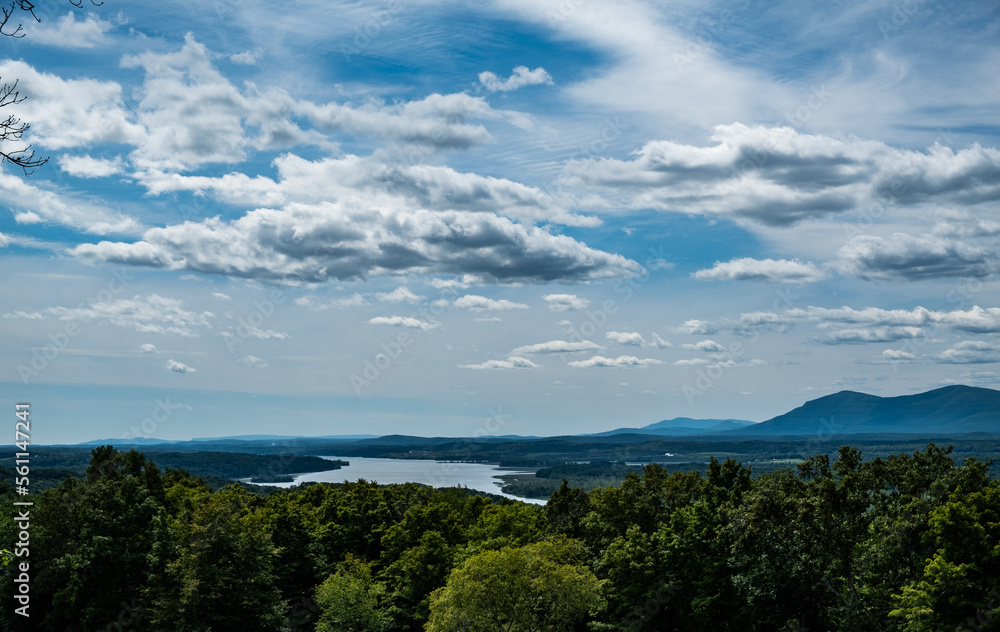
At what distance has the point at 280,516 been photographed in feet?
234

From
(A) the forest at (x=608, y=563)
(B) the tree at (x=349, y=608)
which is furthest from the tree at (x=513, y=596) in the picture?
(B) the tree at (x=349, y=608)

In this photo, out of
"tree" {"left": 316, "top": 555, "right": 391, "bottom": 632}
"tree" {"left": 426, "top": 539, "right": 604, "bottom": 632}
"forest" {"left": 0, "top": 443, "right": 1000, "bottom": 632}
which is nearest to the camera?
"forest" {"left": 0, "top": 443, "right": 1000, "bottom": 632}

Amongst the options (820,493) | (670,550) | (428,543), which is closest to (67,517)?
(428,543)

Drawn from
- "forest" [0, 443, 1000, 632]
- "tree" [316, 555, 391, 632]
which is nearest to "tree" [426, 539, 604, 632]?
"forest" [0, 443, 1000, 632]

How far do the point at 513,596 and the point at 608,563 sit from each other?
28.0ft

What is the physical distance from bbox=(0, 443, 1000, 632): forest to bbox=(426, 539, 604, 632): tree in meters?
0.11

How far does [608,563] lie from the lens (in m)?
56.0

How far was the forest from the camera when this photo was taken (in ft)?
145

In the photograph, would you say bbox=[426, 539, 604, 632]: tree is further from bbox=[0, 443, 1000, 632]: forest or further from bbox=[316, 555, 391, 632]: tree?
bbox=[316, 555, 391, 632]: tree

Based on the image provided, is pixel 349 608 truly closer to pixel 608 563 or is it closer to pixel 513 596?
pixel 513 596

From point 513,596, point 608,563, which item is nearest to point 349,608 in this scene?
point 513,596

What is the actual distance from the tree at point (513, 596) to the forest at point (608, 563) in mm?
109

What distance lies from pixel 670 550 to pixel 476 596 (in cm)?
1385

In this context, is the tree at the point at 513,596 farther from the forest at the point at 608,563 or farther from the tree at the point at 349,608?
the tree at the point at 349,608
